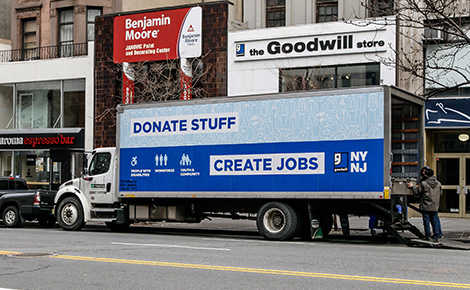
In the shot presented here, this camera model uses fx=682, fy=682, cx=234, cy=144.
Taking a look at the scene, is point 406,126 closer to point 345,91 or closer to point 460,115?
point 345,91

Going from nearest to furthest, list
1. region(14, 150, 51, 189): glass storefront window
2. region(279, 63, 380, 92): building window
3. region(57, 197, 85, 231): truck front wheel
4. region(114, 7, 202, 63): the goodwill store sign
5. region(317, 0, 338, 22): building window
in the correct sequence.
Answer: region(57, 197, 85, 231): truck front wheel → region(279, 63, 380, 92): building window → region(114, 7, 202, 63): the goodwill store sign → region(317, 0, 338, 22): building window → region(14, 150, 51, 189): glass storefront window

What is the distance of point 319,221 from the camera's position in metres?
16.3

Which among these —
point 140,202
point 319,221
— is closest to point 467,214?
point 319,221

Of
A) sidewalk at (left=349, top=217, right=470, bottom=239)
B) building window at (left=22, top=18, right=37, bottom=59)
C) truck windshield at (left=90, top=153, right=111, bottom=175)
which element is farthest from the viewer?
building window at (left=22, top=18, right=37, bottom=59)

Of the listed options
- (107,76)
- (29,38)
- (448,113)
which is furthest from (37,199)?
(29,38)

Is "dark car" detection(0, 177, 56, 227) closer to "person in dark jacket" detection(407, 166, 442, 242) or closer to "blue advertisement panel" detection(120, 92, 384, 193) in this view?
"blue advertisement panel" detection(120, 92, 384, 193)

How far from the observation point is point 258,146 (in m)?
16.2

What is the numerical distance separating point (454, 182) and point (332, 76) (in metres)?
6.13

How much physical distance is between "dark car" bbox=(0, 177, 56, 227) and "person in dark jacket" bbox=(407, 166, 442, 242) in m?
11.2

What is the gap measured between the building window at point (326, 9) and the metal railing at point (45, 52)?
1154cm

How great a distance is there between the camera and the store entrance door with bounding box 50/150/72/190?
32.3 m

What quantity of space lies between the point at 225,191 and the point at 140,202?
3.06 m

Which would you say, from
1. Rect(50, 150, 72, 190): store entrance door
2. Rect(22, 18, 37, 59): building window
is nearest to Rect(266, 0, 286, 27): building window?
Rect(50, 150, 72, 190): store entrance door

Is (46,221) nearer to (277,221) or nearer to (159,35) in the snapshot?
(277,221)
